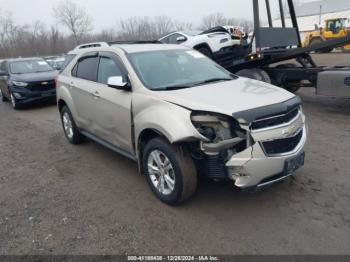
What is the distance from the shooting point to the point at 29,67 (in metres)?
11.9

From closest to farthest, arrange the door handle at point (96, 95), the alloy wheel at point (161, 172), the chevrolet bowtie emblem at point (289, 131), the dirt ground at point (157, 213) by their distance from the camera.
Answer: the dirt ground at point (157, 213) < the chevrolet bowtie emblem at point (289, 131) < the alloy wheel at point (161, 172) < the door handle at point (96, 95)

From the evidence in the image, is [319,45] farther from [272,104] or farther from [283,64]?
[272,104]

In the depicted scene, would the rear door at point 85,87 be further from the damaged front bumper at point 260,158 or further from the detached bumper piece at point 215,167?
the damaged front bumper at point 260,158

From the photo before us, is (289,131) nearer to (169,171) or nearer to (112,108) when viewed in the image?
(169,171)

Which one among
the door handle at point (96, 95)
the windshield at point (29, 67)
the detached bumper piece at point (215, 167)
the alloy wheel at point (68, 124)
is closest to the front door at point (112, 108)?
the door handle at point (96, 95)

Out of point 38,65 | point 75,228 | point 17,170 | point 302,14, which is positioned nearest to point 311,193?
point 75,228

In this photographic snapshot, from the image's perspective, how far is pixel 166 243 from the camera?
3.21 m

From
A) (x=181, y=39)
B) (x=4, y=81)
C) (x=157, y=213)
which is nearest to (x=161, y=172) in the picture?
(x=157, y=213)

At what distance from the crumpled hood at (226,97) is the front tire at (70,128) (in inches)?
110

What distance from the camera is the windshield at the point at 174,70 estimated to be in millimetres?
4211

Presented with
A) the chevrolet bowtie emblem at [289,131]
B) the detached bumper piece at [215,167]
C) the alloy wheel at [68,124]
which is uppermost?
the chevrolet bowtie emblem at [289,131]

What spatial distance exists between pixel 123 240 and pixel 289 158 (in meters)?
1.87

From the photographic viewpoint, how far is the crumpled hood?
134 inches

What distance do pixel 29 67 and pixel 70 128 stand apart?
22.5ft
